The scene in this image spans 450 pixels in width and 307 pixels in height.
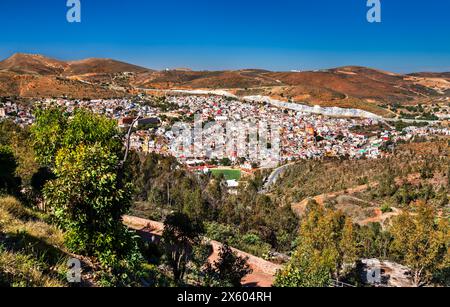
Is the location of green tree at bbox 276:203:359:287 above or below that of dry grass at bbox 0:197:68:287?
below

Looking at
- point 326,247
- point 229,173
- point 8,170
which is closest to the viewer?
point 8,170

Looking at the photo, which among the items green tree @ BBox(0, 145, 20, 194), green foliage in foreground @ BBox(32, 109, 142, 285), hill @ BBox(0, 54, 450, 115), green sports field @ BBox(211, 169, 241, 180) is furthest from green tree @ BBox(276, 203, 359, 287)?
hill @ BBox(0, 54, 450, 115)

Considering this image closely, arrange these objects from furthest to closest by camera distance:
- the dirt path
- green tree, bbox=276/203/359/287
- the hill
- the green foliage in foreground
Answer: the hill → the dirt path → green tree, bbox=276/203/359/287 → the green foliage in foreground

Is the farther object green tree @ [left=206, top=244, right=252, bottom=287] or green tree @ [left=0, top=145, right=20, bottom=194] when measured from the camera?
green tree @ [left=0, top=145, right=20, bottom=194]

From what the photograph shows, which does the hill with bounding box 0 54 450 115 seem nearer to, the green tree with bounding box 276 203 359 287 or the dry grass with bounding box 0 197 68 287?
the green tree with bounding box 276 203 359 287

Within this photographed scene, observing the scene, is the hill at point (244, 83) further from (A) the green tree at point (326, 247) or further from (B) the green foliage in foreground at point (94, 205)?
(B) the green foliage in foreground at point (94, 205)

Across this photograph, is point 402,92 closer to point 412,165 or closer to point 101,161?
point 412,165

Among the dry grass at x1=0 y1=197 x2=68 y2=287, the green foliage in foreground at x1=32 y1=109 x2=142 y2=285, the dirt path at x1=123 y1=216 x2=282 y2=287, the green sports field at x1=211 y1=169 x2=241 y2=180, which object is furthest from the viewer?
the green sports field at x1=211 y1=169 x2=241 y2=180

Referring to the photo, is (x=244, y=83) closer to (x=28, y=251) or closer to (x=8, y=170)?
(x=8, y=170)

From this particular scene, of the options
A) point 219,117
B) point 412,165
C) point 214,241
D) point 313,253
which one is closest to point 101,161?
point 313,253

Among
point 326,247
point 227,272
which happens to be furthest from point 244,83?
point 227,272

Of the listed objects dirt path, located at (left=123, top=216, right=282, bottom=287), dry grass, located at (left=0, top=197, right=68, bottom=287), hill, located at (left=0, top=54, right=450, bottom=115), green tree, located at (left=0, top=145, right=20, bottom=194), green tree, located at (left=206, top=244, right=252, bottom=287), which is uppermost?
hill, located at (left=0, top=54, right=450, bottom=115)
